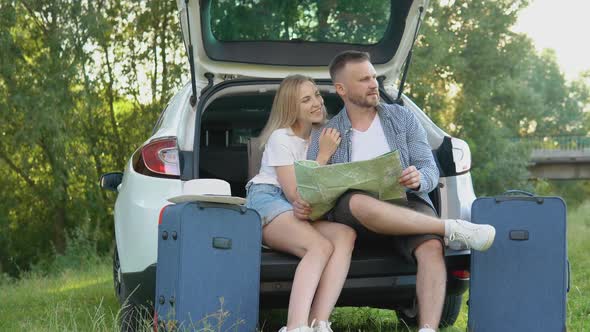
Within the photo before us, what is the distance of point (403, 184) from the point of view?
3.92 metres

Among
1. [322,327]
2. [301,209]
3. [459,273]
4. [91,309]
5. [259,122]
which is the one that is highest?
[259,122]

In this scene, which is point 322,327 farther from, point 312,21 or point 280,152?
point 312,21

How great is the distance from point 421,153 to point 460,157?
34 centimetres

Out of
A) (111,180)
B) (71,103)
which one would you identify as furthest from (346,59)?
(71,103)

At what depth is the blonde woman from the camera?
3.72m

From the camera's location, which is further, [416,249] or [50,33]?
[50,33]

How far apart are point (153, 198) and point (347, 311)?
2.40 meters

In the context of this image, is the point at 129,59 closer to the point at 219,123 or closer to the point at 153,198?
the point at 219,123

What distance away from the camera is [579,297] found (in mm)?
6383

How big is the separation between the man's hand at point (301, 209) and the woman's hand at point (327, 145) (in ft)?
0.71

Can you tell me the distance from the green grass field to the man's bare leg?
80cm

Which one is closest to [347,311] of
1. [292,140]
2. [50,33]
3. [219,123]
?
[219,123]

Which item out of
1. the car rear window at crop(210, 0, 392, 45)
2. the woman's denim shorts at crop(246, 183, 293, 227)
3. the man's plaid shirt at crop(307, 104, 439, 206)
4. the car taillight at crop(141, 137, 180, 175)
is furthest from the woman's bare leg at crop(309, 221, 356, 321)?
the car rear window at crop(210, 0, 392, 45)

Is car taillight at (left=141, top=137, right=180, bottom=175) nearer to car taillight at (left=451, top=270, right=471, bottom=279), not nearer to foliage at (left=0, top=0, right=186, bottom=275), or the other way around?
car taillight at (left=451, top=270, right=471, bottom=279)
